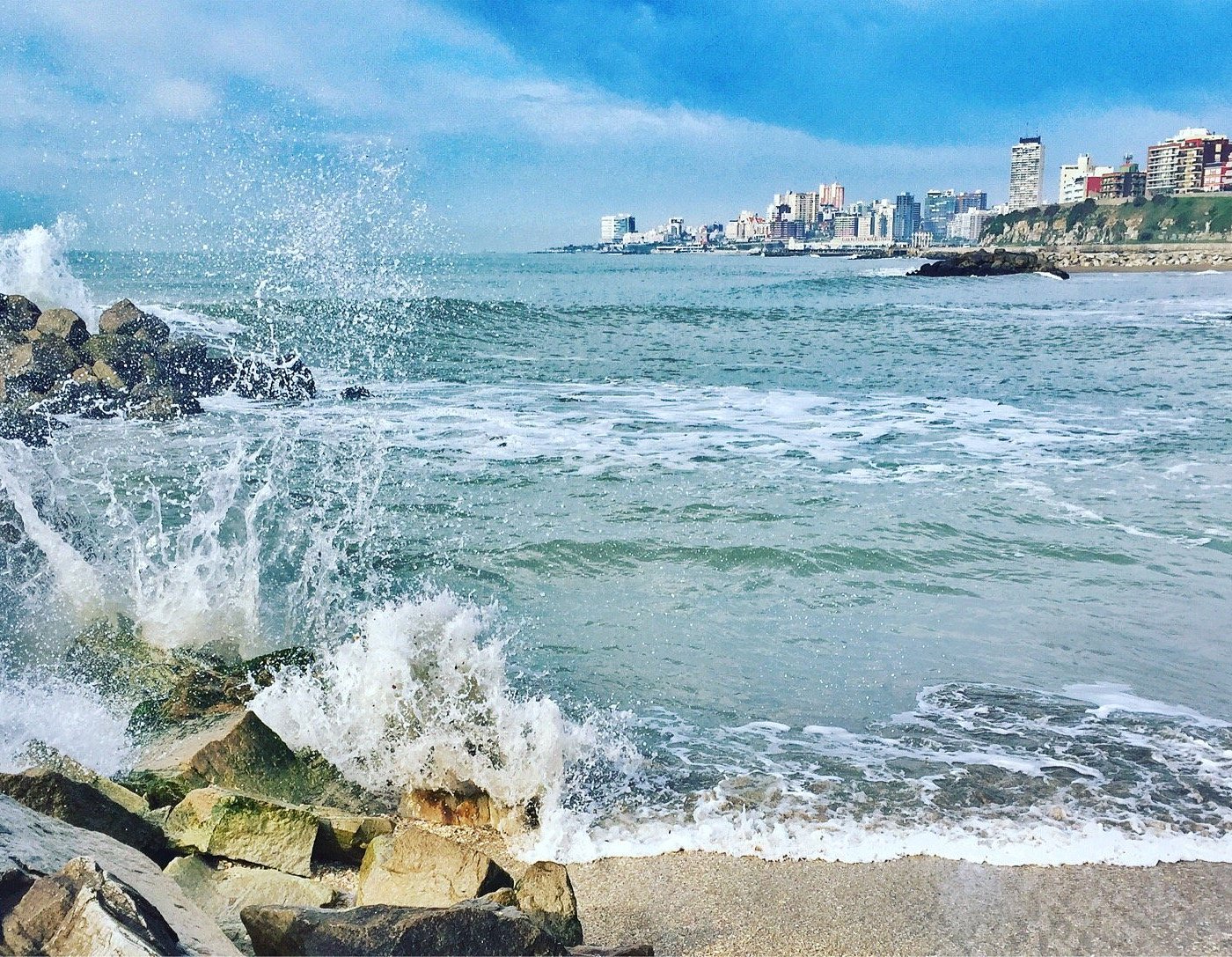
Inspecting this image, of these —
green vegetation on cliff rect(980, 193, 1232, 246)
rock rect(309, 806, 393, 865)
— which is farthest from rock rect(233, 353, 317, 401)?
green vegetation on cliff rect(980, 193, 1232, 246)

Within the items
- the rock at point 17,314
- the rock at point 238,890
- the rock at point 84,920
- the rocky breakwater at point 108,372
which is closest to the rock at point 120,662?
the rock at point 238,890

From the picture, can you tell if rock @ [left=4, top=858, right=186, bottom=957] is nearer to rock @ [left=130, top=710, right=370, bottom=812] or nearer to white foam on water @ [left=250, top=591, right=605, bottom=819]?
rock @ [left=130, top=710, right=370, bottom=812]

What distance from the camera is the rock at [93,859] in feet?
8.88

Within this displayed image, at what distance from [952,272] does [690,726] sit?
81.7 metres

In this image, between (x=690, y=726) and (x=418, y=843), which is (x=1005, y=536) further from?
(x=418, y=843)

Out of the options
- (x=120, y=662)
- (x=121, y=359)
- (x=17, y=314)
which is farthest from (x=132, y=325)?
(x=120, y=662)

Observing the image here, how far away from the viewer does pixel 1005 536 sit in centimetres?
927

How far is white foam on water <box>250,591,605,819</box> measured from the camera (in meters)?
5.00

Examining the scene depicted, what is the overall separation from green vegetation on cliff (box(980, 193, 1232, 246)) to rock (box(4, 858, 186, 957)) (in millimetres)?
130420

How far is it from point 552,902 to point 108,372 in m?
16.2

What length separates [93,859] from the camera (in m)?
2.70

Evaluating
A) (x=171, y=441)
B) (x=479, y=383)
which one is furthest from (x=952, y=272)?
(x=171, y=441)

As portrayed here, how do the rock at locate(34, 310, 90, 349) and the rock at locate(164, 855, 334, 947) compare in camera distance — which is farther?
the rock at locate(34, 310, 90, 349)

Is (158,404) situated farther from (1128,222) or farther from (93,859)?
(1128,222)
